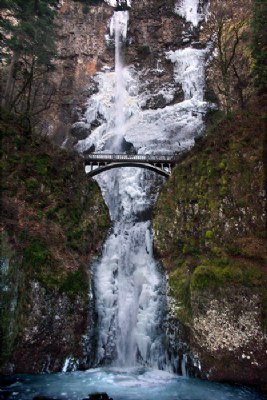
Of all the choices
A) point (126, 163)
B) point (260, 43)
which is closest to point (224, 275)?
point (126, 163)

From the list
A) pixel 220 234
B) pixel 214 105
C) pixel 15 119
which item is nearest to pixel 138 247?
pixel 220 234

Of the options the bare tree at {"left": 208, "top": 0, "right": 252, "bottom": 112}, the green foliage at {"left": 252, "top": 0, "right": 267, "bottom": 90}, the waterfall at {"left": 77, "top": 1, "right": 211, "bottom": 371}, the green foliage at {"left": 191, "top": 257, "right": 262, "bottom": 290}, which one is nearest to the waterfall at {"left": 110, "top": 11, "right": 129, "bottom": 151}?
the waterfall at {"left": 77, "top": 1, "right": 211, "bottom": 371}

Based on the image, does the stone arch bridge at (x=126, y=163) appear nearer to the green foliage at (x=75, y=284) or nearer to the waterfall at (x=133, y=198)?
the waterfall at (x=133, y=198)

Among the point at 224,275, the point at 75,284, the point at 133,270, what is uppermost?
the point at 133,270

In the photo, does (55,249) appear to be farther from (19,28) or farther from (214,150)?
(19,28)

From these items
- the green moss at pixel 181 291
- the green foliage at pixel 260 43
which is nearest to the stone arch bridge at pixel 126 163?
the green foliage at pixel 260 43

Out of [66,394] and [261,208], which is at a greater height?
[261,208]

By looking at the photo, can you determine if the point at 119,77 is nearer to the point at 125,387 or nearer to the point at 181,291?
the point at 181,291
